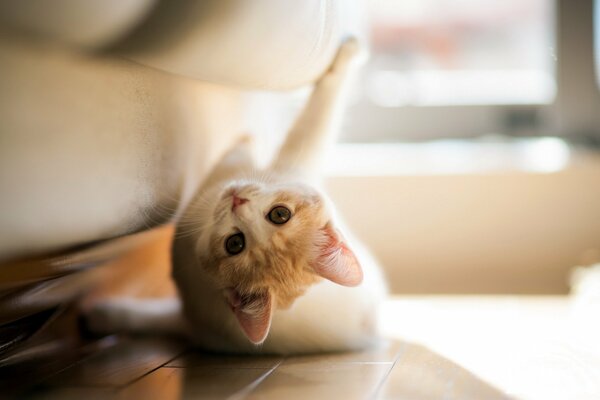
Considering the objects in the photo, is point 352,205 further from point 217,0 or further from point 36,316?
point 217,0

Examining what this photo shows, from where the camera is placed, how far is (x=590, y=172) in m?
2.37

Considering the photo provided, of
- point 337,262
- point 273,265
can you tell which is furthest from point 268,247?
point 337,262

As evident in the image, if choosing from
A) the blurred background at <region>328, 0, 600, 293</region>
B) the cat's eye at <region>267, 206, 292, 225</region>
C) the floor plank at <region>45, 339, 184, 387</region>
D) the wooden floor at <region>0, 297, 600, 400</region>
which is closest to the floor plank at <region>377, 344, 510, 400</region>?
the wooden floor at <region>0, 297, 600, 400</region>

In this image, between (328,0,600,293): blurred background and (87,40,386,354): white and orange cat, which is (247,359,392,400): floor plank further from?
(328,0,600,293): blurred background

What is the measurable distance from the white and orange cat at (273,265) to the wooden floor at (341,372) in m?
0.04

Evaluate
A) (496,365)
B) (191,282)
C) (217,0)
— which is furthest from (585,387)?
(217,0)

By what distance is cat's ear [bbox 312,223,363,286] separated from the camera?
49.5 inches

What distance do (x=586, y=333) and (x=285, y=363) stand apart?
648 millimetres

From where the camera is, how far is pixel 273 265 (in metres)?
1.33

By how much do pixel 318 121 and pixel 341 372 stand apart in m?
0.50

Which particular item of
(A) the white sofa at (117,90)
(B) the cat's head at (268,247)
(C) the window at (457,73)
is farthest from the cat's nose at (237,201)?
(C) the window at (457,73)

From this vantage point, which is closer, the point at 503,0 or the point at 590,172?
the point at 590,172

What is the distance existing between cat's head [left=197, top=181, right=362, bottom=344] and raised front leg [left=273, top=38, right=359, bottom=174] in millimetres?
213

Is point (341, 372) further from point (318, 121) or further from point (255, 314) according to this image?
point (318, 121)
